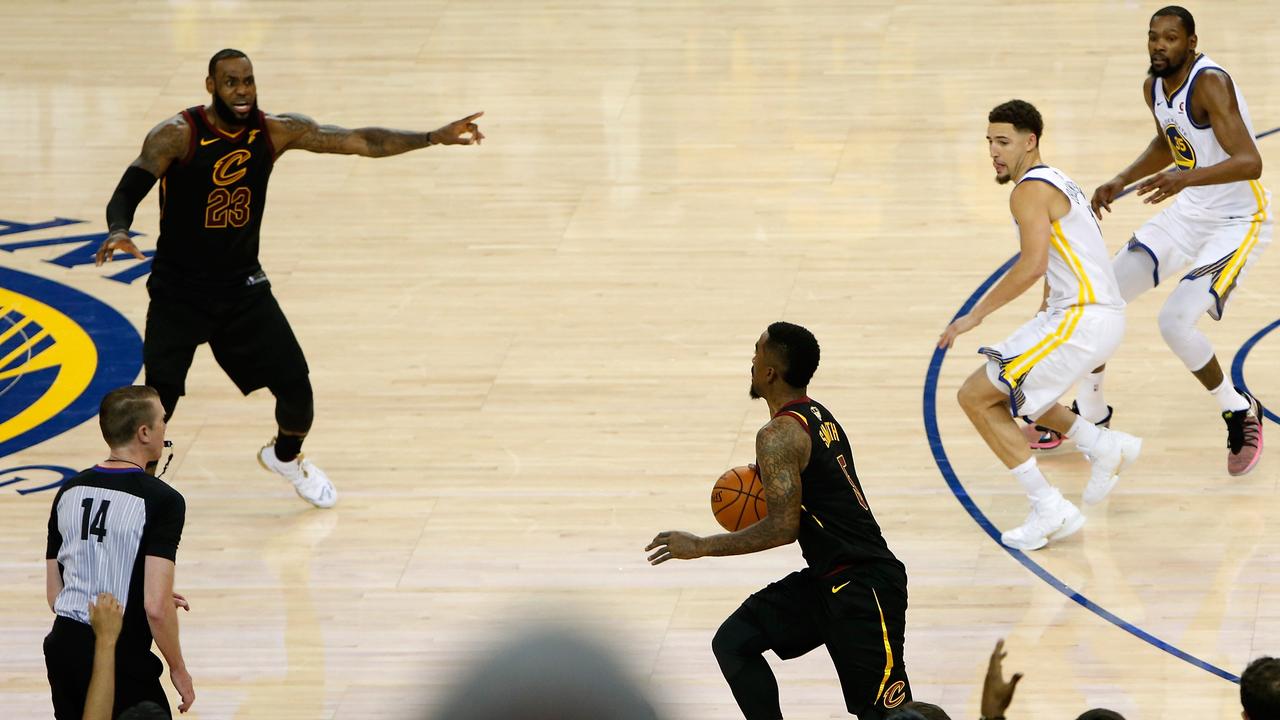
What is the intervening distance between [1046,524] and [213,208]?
345cm

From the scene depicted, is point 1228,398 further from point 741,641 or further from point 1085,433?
point 741,641

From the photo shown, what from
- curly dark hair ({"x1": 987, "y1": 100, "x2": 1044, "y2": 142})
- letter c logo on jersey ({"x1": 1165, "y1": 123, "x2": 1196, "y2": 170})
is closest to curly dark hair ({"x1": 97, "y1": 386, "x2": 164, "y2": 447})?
curly dark hair ({"x1": 987, "y1": 100, "x2": 1044, "y2": 142})

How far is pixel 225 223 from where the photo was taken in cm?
684

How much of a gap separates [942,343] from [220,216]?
2.80 meters

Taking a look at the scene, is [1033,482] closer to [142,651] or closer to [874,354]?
[874,354]

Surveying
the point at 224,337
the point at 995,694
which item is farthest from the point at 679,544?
the point at 224,337

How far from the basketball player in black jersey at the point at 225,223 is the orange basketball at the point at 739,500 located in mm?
1826

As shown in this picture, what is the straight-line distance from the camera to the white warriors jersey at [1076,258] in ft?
21.6

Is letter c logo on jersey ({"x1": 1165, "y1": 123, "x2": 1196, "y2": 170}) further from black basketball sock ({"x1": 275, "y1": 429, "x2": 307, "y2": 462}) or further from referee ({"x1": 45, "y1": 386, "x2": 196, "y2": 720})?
referee ({"x1": 45, "y1": 386, "x2": 196, "y2": 720})

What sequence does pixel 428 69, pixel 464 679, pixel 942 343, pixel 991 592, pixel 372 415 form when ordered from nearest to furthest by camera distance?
pixel 464 679 < pixel 942 343 < pixel 991 592 < pixel 372 415 < pixel 428 69

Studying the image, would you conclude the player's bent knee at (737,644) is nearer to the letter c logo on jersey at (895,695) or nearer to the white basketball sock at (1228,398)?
the letter c logo on jersey at (895,695)

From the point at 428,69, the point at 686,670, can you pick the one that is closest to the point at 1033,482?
the point at 686,670

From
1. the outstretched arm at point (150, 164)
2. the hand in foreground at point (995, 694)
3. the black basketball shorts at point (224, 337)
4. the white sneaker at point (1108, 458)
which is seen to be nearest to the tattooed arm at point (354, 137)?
the outstretched arm at point (150, 164)

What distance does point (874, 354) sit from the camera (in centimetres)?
852
